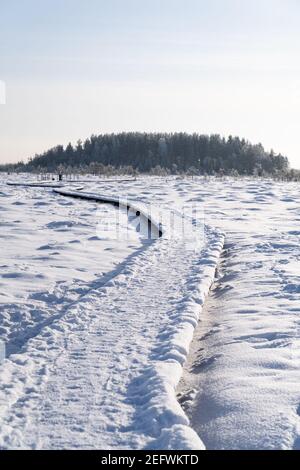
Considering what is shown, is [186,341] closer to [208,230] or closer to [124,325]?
[124,325]

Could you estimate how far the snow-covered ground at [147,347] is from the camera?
3221 mm

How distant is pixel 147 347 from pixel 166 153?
9872cm

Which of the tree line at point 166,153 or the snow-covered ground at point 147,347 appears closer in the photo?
the snow-covered ground at point 147,347

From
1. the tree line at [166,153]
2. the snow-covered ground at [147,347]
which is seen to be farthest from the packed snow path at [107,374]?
the tree line at [166,153]

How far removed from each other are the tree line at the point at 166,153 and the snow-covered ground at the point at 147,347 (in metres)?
82.6

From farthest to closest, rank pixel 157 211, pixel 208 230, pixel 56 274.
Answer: pixel 157 211
pixel 208 230
pixel 56 274

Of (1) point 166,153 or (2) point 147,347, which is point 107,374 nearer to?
(2) point 147,347

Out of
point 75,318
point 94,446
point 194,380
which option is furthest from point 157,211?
point 94,446

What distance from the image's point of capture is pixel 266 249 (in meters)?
9.96

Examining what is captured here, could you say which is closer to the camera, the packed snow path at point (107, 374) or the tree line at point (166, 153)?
the packed snow path at point (107, 374)

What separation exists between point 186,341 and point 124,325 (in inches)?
29.3

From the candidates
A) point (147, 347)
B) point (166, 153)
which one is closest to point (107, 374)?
point (147, 347)

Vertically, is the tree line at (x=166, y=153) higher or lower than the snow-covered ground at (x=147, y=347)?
higher

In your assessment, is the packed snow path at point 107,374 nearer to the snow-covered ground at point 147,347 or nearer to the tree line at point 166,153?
the snow-covered ground at point 147,347
